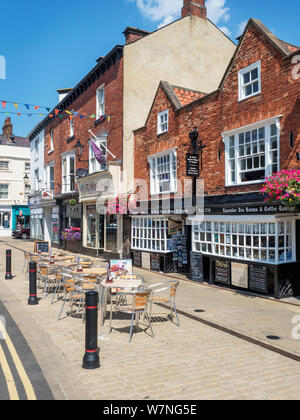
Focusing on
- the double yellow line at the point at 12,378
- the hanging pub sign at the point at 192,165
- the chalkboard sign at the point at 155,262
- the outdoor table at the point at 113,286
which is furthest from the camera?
the chalkboard sign at the point at 155,262

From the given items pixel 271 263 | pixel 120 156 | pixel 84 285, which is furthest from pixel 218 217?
pixel 120 156

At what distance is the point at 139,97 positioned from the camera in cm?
1927

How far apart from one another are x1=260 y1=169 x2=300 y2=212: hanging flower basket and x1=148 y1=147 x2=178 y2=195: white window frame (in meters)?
6.50

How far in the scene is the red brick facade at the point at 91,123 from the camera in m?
19.3

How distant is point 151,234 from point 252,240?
6254mm

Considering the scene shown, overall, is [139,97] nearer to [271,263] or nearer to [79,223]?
[79,223]

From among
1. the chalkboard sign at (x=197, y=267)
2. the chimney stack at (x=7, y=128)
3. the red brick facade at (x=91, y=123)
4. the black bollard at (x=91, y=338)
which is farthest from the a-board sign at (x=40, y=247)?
the chimney stack at (x=7, y=128)

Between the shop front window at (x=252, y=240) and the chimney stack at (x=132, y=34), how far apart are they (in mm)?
11906

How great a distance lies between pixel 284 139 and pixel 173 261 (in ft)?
23.4

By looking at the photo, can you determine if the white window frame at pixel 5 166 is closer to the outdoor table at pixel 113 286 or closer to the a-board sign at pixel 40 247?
the a-board sign at pixel 40 247

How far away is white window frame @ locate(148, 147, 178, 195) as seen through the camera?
1605cm

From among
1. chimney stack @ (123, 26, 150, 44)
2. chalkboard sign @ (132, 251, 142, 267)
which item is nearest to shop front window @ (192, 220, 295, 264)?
chalkboard sign @ (132, 251, 142, 267)

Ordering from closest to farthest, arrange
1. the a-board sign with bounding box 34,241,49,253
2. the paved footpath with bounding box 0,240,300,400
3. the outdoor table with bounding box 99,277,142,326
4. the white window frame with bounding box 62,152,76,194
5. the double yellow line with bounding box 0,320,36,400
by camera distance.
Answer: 1. the double yellow line with bounding box 0,320,36,400
2. the paved footpath with bounding box 0,240,300,400
3. the outdoor table with bounding box 99,277,142,326
4. the a-board sign with bounding box 34,241,49,253
5. the white window frame with bounding box 62,152,76,194

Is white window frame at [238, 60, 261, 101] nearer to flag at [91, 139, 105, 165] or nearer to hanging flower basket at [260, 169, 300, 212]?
hanging flower basket at [260, 169, 300, 212]
